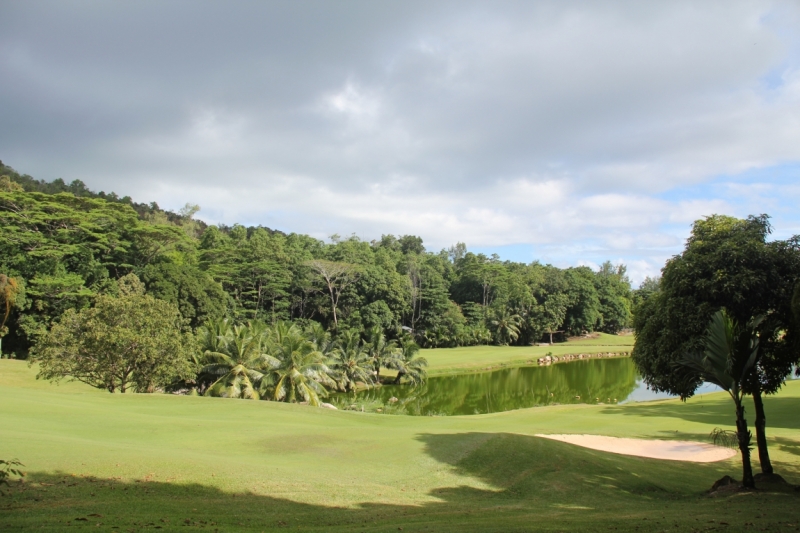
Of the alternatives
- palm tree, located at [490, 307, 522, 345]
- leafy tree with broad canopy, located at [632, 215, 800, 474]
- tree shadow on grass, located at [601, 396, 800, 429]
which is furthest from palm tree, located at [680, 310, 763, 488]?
palm tree, located at [490, 307, 522, 345]

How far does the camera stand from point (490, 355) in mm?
74000

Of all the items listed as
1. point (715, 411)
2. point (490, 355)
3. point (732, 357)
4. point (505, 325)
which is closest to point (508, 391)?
point (715, 411)

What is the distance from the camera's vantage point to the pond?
4322 cm

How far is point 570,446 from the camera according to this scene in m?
18.3

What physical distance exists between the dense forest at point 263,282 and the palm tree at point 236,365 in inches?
341

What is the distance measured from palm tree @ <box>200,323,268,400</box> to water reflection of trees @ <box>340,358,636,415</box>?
428 inches

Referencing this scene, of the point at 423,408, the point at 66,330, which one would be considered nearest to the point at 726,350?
the point at 423,408

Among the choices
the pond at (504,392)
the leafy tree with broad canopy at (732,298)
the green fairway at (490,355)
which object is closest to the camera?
the leafy tree with broad canopy at (732,298)

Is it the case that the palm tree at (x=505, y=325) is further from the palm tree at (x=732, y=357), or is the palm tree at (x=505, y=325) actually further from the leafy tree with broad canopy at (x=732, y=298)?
the palm tree at (x=732, y=357)

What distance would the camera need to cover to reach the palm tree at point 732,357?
12.9 m

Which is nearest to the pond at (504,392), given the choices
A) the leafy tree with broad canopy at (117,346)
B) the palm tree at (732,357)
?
the leafy tree with broad canopy at (117,346)

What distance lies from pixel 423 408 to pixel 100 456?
31.7 metres

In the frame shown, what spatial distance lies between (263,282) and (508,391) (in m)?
43.1

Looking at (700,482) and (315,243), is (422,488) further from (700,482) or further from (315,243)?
(315,243)
